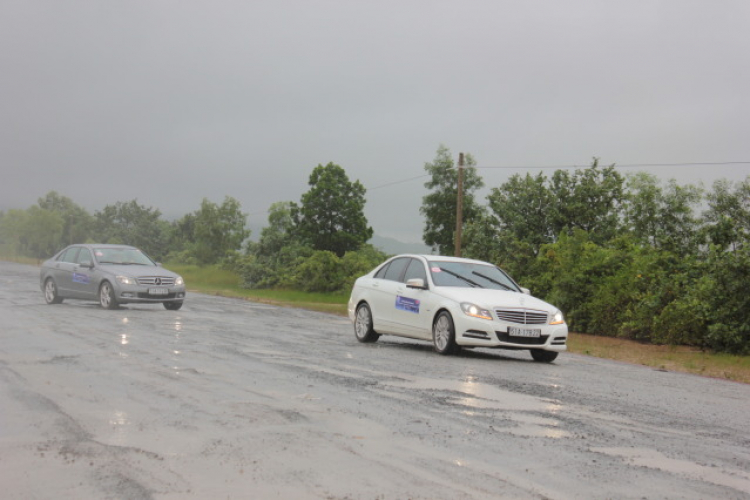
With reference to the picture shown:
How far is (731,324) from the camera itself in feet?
58.7

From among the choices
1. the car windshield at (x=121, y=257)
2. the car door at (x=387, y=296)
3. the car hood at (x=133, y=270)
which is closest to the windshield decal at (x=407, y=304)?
the car door at (x=387, y=296)

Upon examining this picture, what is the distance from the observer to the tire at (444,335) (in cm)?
1234

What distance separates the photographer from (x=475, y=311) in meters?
12.2

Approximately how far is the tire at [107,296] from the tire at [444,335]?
33.6ft

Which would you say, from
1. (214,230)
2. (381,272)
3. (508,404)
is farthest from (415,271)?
(214,230)

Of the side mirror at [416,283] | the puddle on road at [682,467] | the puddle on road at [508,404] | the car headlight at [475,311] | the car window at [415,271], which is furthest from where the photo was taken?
the car window at [415,271]

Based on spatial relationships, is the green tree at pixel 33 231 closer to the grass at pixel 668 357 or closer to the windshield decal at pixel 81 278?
the windshield decal at pixel 81 278

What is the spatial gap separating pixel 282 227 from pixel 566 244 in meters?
38.2

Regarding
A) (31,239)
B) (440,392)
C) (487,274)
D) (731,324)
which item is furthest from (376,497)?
(31,239)

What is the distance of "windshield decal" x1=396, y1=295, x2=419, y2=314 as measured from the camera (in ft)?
43.4

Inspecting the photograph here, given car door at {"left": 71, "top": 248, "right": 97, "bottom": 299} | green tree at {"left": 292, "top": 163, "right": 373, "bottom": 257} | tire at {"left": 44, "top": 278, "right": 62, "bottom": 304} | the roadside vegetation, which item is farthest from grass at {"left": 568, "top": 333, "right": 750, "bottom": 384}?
green tree at {"left": 292, "top": 163, "right": 373, "bottom": 257}

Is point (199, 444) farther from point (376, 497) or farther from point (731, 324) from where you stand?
point (731, 324)

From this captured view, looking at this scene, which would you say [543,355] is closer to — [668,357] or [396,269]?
[396,269]

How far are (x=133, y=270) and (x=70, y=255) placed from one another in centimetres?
259
